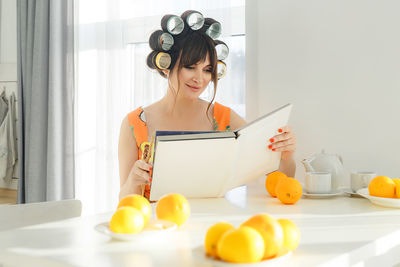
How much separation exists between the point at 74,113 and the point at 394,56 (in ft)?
6.27

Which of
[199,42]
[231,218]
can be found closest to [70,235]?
[231,218]

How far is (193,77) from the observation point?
72.2 inches

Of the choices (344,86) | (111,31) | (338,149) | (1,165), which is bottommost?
(1,165)

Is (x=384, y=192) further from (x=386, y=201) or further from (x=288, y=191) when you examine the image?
(x=288, y=191)

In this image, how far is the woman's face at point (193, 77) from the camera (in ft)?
5.97

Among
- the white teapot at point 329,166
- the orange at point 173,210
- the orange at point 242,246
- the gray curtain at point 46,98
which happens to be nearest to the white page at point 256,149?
the white teapot at point 329,166

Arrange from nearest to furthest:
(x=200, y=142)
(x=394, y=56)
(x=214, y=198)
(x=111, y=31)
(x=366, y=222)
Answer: (x=366, y=222) < (x=200, y=142) < (x=214, y=198) < (x=394, y=56) < (x=111, y=31)

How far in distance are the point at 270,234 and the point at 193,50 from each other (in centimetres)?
116

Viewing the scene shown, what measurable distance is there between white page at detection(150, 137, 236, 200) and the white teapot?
1.11ft

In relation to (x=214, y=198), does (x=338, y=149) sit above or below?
above

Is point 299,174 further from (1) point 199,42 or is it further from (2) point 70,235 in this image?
(2) point 70,235

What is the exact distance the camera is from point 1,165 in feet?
11.4

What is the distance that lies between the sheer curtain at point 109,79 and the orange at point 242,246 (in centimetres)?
146

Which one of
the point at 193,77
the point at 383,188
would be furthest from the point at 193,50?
the point at 383,188
